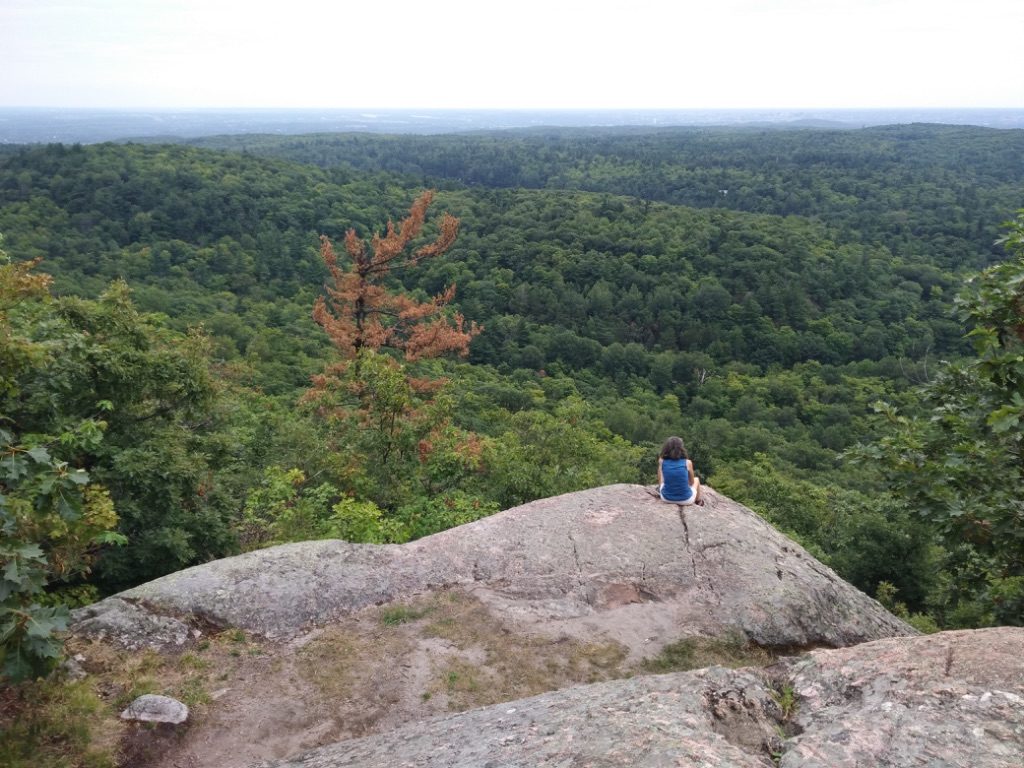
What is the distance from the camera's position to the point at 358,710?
6.29 meters

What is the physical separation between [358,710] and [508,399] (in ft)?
138

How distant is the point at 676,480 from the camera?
9.38m

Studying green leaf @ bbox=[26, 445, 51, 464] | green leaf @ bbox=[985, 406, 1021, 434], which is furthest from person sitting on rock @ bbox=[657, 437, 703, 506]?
green leaf @ bbox=[26, 445, 51, 464]

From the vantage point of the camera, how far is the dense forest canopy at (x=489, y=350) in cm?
1021

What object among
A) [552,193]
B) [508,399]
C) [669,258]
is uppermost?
[552,193]

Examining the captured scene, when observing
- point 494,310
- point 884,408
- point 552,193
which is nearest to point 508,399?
point 494,310

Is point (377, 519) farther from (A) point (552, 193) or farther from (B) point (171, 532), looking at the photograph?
(A) point (552, 193)

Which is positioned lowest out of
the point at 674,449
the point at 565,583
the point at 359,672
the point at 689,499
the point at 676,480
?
the point at 359,672

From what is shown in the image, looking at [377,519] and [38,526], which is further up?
[38,526]

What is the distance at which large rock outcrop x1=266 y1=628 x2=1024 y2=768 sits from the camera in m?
4.15

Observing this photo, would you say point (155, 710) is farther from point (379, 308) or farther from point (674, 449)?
point (379, 308)

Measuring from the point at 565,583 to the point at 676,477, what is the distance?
2.37m

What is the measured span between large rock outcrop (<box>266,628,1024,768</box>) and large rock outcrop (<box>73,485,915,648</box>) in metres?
1.88

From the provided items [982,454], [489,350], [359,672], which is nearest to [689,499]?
[982,454]
